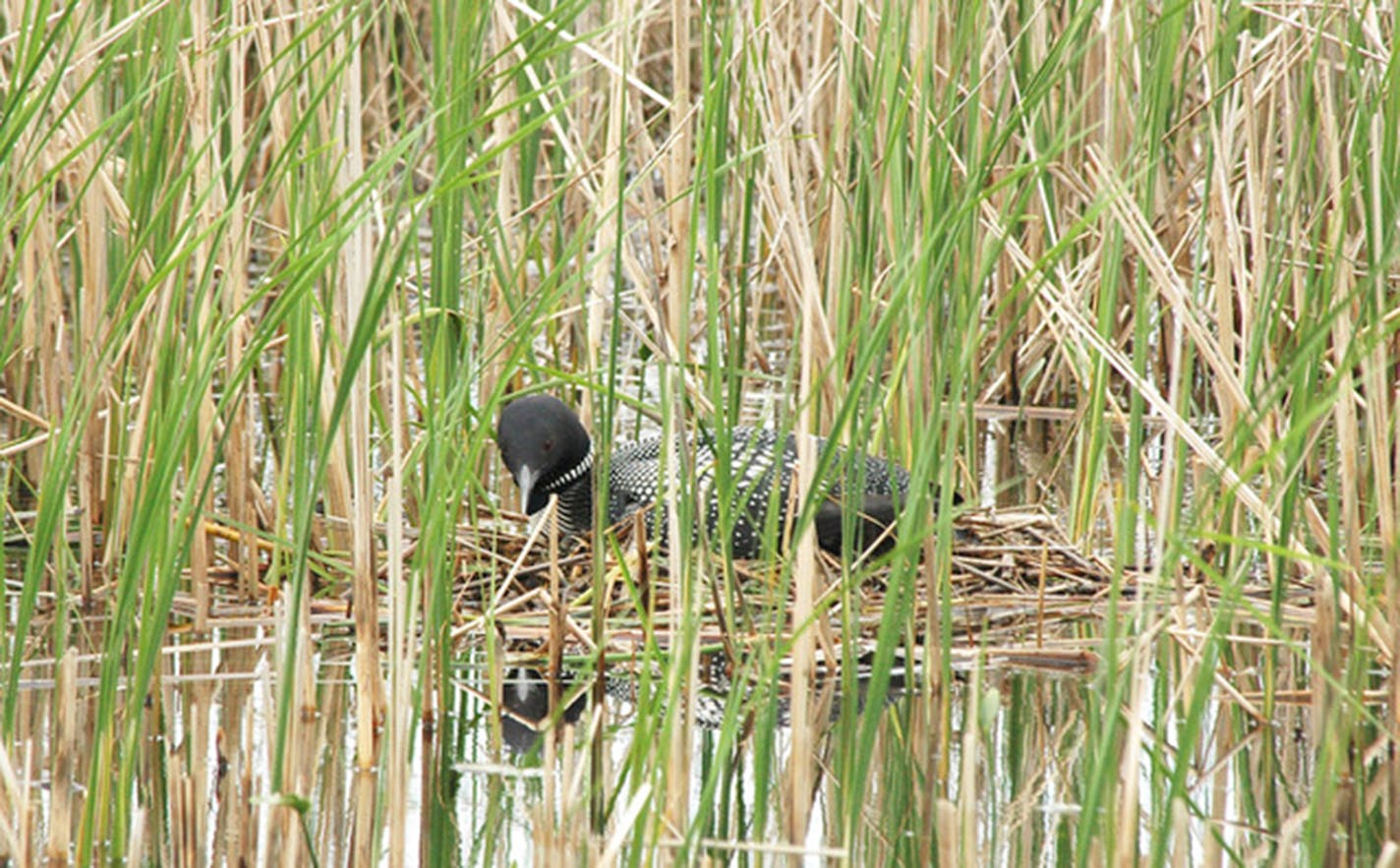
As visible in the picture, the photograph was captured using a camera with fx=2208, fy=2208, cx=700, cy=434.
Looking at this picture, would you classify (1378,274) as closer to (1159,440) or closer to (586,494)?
(586,494)

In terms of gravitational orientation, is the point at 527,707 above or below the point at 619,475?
below

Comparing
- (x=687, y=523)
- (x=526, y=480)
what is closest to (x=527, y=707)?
(x=687, y=523)

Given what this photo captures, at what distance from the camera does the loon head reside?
4.48m

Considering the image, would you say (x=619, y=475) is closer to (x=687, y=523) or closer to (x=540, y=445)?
(x=540, y=445)

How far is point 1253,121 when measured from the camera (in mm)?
3797

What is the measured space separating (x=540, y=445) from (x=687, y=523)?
5.59ft

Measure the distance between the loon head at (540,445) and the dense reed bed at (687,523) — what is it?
155 mm

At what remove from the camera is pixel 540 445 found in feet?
14.8

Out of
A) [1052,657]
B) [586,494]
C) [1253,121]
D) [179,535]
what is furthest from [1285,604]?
[179,535]

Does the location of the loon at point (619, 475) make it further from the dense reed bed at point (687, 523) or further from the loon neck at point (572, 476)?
the dense reed bed at point (687, 523)

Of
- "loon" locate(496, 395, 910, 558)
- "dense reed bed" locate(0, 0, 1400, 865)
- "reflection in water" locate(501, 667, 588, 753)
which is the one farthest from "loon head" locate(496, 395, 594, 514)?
"reflection in water" locate(501, 667, 588, 753)

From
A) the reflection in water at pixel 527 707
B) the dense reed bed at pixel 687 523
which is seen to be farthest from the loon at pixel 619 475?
the reflection in water at pixel 527 707

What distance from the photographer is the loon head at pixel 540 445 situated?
448 centimetres

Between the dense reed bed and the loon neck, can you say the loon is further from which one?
the dense reed bed
